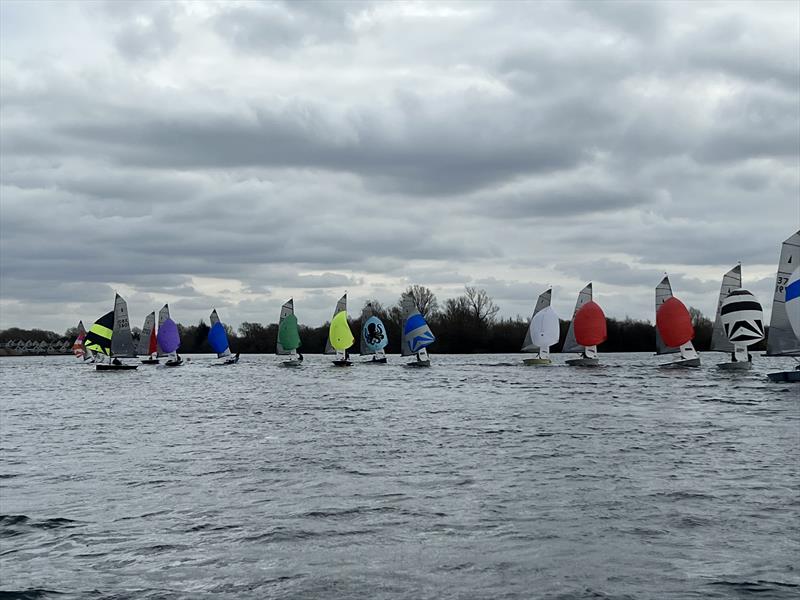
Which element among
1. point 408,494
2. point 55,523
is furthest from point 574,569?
point 55,523

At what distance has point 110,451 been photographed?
24500mm

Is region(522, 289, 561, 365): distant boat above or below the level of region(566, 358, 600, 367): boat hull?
above

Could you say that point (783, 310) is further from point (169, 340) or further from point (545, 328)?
point (169, 340)

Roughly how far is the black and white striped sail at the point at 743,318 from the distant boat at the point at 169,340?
5901 centimetres

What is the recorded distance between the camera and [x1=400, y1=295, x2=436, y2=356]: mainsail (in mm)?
75312

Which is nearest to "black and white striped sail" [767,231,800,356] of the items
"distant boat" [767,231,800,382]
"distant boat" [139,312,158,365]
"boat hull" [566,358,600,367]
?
"distant boat" [767,231,800,382]

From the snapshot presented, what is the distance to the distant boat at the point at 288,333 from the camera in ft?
283

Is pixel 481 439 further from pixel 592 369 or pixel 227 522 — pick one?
pixel 592 369

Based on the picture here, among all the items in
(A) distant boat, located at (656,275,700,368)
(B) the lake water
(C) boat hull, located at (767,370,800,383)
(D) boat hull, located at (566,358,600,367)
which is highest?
(A) distant boat, located at (656,275,700,368)

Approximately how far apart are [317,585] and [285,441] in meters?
15.3

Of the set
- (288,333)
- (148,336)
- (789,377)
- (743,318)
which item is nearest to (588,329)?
(743,318)

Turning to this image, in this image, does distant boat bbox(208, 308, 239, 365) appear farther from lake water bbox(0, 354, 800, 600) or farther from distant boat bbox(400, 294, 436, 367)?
lake water bbox(0, 354, 800, 600)

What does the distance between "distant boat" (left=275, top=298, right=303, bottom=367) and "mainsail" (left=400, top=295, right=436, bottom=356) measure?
13336mm

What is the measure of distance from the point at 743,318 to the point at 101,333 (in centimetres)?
5205
